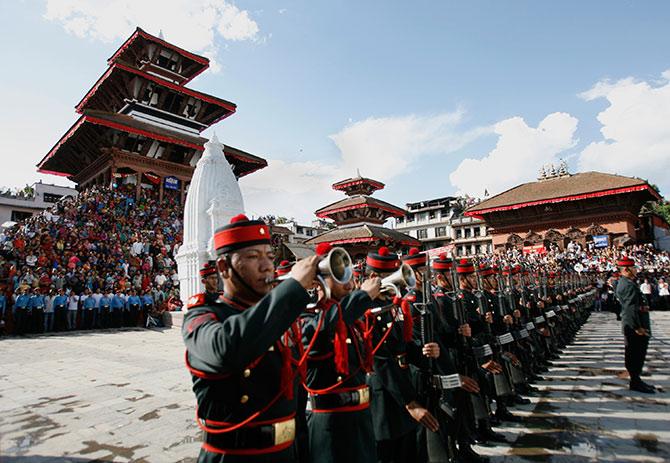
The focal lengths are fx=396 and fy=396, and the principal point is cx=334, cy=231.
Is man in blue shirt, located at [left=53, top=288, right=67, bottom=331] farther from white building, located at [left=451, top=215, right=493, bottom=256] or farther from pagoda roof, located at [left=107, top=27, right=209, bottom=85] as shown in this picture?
white building, located at [left=451, top=215, right=493, bottom=256]

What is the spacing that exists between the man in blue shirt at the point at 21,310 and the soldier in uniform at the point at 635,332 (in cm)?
1605

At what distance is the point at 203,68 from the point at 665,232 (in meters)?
38.9

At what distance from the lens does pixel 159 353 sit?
956 centimetres

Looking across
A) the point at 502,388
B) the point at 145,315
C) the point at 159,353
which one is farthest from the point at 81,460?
the point at 145,315

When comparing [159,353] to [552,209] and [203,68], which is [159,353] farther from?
[203,68]

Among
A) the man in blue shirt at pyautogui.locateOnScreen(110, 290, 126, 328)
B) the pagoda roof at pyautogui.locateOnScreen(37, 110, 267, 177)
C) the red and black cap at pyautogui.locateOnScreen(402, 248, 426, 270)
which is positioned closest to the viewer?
the red and black cap at pyautogui.locateOnScreen(402, 248, 426, 270)

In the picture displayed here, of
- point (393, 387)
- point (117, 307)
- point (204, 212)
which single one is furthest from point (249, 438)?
point (117, 307)

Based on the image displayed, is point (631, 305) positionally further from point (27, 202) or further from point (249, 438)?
point (27, 202)

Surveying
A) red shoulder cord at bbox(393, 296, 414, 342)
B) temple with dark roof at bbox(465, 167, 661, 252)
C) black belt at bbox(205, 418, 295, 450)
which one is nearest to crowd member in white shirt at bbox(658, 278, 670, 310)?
temple with dark roof at bbox(465, 167, 661, 252)

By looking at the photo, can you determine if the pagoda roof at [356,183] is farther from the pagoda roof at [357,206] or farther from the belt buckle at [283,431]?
the belt buckle at [283,431]

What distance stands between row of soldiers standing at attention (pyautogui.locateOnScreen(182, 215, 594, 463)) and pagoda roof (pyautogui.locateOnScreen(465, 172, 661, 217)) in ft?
78.1

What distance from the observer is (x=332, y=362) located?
105 inches

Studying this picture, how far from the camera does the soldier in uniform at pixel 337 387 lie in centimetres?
243

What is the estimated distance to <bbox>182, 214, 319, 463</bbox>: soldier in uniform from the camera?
1.50 meters
